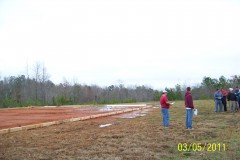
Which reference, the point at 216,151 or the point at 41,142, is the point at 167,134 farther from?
the point at 41,142

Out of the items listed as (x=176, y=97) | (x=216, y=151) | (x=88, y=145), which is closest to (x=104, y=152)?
(x=88, y=145)

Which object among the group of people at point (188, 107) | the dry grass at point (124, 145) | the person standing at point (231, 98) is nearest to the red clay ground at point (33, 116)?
the dry grass at point (124, 145)

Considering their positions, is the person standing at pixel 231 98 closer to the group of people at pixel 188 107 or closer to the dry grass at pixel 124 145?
the group of people at pixel 188 107

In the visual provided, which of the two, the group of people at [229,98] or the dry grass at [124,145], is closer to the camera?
the dry grass at [124,145]

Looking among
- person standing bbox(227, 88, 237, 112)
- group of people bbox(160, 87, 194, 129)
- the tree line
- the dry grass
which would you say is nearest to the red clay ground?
the dry grass

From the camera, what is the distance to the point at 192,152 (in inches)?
323

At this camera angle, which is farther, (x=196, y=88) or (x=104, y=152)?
(x=196, y=88)

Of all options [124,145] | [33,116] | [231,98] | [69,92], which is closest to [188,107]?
[124,145]

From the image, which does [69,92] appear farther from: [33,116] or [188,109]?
[188,109]

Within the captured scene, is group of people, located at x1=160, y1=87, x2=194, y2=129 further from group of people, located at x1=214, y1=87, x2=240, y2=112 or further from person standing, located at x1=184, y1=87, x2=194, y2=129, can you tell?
group of people, located at x1=214, y1=87, x2=240, y2=112

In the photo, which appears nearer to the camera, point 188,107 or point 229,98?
point 188,107

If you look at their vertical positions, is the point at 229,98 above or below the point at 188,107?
above

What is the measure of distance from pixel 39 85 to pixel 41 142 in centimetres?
4476

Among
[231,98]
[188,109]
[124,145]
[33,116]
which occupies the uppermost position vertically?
[231,98]
